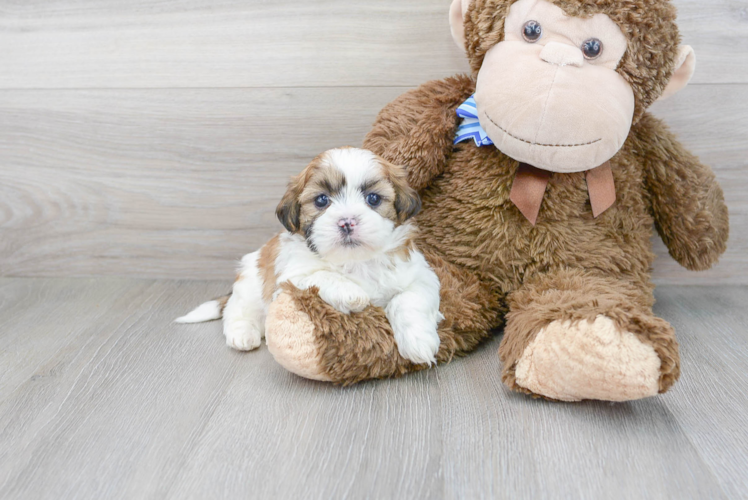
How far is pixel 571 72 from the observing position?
1304 millimetres

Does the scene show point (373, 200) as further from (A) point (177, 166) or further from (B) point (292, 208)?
(A) point (177, 166)

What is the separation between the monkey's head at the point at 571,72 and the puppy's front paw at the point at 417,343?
18.2 inches

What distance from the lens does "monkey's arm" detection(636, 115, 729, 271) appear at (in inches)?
64.1

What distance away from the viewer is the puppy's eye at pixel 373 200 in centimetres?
136

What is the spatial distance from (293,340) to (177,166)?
0.98m

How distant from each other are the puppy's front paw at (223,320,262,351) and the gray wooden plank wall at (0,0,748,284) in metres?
0.49

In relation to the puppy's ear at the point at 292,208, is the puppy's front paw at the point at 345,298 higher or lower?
lower

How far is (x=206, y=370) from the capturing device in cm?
148

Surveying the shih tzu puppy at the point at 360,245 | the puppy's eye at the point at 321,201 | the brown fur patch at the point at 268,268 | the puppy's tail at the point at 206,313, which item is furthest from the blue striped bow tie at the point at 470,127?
the puppy's tail at the point at 206,313

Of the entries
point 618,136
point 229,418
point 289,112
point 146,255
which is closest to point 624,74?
point 618,136

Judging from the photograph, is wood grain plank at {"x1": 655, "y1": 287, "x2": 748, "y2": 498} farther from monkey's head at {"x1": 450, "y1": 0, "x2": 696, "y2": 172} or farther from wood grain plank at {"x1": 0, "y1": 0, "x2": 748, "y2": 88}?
wood grain plank at {"x1": 0, "y1": 0, "x2": 748, "y2": 88}

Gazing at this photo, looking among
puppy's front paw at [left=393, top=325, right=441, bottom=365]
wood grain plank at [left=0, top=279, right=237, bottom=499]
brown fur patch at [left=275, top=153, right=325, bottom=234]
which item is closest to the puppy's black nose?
brown fur patch at [left=275, top=153, right=325, bottom=234]

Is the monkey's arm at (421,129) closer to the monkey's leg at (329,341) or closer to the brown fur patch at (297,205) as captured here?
the brown fur patch at (297,205)

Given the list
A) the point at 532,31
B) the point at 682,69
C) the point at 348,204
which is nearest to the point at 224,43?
the point at 348,204
